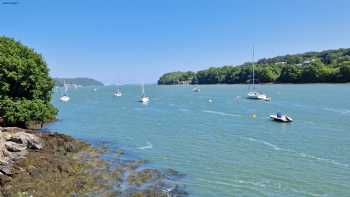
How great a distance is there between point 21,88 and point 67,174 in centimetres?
2581

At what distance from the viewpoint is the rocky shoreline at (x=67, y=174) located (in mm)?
29359

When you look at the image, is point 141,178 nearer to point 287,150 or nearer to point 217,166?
point 217,166

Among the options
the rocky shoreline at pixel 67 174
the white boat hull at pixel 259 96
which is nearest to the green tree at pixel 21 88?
the rocky shoreline at pixel 67 174

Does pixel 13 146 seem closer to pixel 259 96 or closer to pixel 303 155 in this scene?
pixel 303 155

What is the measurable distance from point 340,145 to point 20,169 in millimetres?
37101

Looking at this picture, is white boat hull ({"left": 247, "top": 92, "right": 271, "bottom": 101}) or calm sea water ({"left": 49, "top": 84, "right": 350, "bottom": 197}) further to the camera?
A: white boat hull ({"left": 247, "top": 92, "right": 271, "bottom": 101})

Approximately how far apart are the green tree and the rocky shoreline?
1026 cm

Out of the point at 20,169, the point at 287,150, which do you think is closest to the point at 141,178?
the point at 20,169

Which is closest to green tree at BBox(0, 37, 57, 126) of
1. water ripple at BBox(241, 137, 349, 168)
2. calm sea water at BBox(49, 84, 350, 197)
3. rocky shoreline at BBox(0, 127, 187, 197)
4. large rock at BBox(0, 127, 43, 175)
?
calm sea water at BBox(49, 84, 350, 197)

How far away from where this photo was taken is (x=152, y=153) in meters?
45.4

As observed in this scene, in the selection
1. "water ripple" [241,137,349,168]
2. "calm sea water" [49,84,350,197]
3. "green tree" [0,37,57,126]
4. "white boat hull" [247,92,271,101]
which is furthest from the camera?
"white boat hull" [247,92,271,101]

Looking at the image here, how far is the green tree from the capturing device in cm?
5100

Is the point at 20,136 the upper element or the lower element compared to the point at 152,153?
upper

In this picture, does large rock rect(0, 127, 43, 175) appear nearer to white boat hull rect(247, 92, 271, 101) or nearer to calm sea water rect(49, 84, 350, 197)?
calm sea water rect(49, 84, 350, 197)
